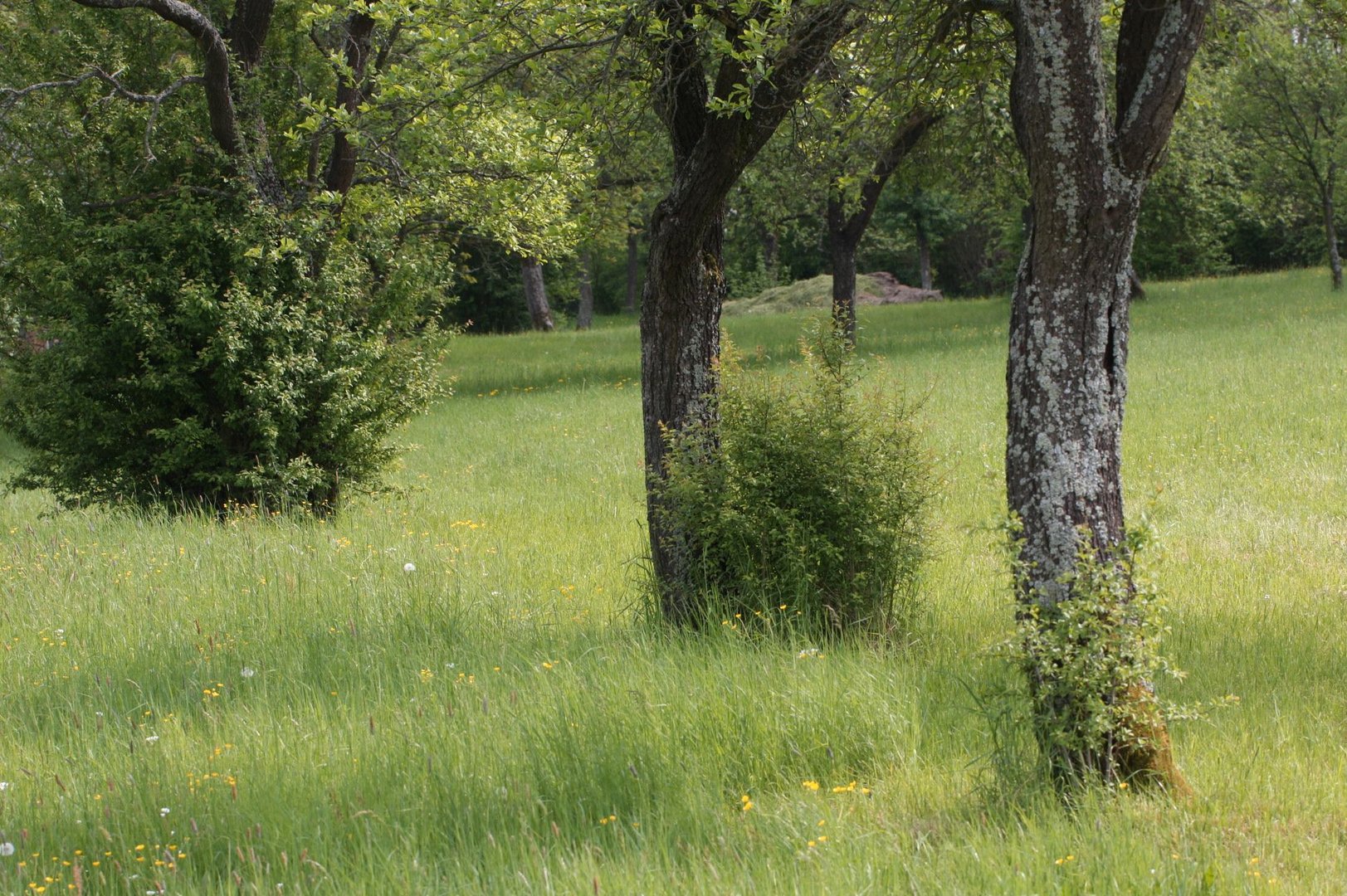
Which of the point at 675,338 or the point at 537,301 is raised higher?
the point at 537,301

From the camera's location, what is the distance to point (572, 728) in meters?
4.78

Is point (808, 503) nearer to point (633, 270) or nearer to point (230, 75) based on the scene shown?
point (230, 75)

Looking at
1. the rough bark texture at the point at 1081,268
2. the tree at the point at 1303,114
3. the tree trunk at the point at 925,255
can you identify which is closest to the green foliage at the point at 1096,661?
the rough bark texture at the point at 1081,268

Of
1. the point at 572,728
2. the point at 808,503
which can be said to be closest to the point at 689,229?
the point at 808,503

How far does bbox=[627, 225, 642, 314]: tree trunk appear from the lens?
5362 cm

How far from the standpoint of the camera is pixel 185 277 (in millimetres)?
11188

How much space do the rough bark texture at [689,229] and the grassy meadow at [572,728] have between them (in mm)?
973

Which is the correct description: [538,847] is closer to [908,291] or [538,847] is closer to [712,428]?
[712,428]

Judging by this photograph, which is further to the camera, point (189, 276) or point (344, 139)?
point (344, 139)

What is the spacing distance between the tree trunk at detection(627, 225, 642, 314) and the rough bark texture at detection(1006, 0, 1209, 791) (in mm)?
46136

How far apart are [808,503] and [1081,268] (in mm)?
2522

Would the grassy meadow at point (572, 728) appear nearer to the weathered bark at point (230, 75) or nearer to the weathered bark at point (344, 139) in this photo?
the weathered bark at point (230, 75)

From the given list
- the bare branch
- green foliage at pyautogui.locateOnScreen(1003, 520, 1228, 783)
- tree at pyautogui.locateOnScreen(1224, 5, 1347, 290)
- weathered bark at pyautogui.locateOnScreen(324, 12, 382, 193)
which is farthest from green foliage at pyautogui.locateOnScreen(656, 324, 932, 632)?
tree at pyautogui.locateOnScreen(1224, 5, 1347, 290)

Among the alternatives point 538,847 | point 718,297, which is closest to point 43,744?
point 538,847
